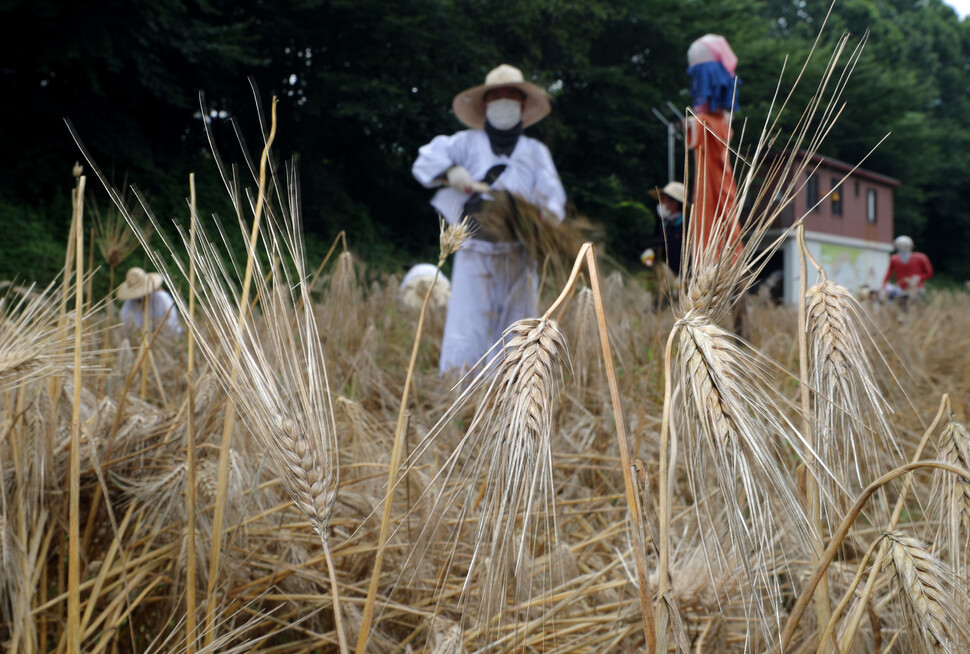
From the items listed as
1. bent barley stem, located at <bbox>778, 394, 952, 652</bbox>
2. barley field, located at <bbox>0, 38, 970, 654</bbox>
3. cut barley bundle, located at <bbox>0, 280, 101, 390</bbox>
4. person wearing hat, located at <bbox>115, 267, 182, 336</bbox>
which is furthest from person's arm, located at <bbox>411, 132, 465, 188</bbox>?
bent barley stem, located at <bbox>778, 394, 952, 652</bbox>

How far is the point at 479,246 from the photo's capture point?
2.96 m

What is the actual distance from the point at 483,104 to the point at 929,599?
314 cm

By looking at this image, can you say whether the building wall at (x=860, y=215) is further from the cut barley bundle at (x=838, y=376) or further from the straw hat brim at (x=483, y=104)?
the cut barley bundle at (x=838, y=376)

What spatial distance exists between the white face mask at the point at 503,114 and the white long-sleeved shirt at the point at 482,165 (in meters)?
0.07

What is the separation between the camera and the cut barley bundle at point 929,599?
1.59 ft

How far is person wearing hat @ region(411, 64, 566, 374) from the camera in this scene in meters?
2.93

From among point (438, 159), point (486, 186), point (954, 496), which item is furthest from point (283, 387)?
point (438, 159)

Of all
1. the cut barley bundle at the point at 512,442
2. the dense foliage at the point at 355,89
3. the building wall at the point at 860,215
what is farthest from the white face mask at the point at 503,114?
the building wall at the point at 860,215

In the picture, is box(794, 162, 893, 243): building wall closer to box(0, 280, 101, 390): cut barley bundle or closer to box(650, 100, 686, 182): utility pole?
box(650, 100, 686, 182): utility pole

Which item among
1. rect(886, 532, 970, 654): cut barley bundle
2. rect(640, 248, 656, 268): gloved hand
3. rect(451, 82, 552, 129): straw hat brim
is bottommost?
rect(886, 532, 970, 654): cut barley bundle

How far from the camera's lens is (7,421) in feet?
2.74

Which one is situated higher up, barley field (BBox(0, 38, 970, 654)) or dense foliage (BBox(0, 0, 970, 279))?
dense foliage (BBox(0, 0, 970, 279))

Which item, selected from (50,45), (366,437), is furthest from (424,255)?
(366,437)

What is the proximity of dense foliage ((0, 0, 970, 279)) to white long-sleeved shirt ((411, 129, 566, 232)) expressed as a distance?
70 centimetres
